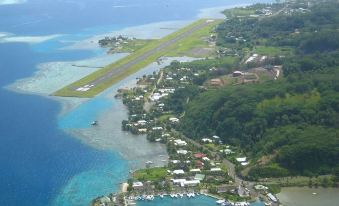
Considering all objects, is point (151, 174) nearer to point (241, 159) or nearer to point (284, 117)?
point (241, 159)

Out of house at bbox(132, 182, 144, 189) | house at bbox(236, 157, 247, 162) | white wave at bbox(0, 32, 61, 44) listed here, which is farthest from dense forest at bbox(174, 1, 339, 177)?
white wave at bbox(0, 32, 61, 44)

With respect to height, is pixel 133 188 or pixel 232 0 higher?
pixel 232 0

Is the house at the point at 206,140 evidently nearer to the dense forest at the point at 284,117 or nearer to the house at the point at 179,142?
the dense forest at the point at 284,117

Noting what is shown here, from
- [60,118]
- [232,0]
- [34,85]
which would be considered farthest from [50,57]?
[232,0]

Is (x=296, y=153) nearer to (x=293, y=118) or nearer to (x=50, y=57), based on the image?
(x=293, y=118)

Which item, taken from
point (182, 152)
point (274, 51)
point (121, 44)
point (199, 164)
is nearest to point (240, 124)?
point (182, 152)

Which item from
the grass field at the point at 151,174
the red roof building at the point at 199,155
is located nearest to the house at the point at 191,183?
the grass field at the point at 151,174
